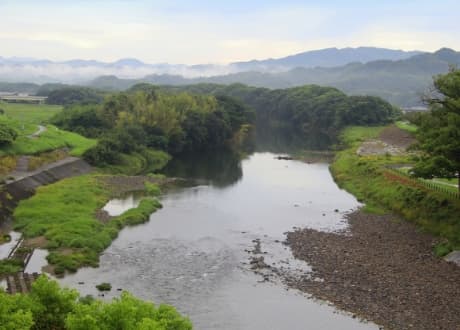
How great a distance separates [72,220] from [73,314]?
27.3 metres

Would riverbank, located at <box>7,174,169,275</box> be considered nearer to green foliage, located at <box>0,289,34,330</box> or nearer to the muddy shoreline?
the muddy shoreline

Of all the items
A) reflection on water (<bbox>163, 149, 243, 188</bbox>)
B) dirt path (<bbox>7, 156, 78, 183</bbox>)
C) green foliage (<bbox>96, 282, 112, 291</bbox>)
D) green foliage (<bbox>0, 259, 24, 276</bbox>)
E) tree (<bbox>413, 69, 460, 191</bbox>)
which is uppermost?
tree (<bbox>413, 69, 460, 191</bbox>)

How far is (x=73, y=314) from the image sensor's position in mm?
18656

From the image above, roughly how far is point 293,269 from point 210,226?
1210 centimetres

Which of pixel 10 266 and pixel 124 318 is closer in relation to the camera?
pixel 124 318

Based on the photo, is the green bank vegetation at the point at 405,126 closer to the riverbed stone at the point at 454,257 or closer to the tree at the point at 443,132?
the tree at the point at 443,132

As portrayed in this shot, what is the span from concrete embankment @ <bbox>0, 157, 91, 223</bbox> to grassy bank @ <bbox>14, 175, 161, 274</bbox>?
95 cm

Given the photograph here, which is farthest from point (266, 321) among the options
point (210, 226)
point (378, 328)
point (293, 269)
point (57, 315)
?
point (210, 226)

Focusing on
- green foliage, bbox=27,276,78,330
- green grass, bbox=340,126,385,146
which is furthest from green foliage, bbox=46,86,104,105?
A: green foliage, bbox=27,276,78,330

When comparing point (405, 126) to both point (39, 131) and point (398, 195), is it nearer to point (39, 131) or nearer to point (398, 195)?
point (398, 195)

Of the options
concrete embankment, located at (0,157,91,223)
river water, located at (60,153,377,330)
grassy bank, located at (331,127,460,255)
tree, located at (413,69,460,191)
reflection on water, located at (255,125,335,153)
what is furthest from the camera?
reflection on water, located at (255,125,335,153)

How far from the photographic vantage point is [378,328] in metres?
28.1

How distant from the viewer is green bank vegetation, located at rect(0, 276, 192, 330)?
56.4ft

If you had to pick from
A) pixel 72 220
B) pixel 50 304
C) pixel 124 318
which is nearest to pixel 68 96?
pixel 72 220
